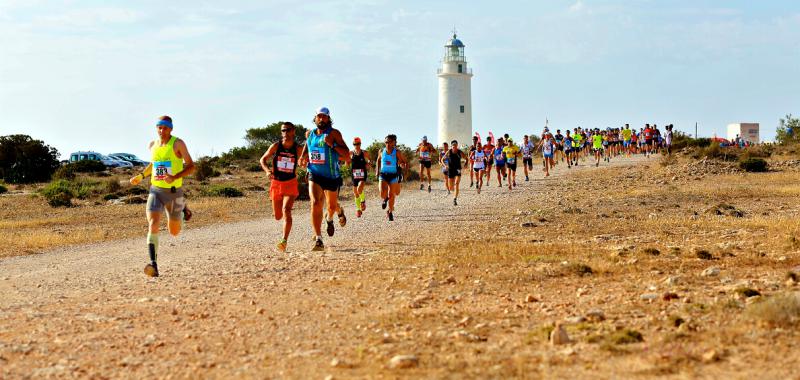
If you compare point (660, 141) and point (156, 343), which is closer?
point (156, 343)

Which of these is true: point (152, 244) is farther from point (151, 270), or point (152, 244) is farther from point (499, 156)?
point (499, 156)

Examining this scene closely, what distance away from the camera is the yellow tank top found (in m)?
12.2

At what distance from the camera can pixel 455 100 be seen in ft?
279

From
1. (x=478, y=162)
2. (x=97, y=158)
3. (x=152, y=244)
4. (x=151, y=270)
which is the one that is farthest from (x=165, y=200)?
(x=97, y=158)

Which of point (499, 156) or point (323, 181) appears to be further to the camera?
point (499, 156)

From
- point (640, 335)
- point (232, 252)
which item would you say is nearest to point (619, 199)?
point (232, 252)

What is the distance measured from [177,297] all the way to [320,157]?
14.6 ft

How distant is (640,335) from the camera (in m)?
7.19

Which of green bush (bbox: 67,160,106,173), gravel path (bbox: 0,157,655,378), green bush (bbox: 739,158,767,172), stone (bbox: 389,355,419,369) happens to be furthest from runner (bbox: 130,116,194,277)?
green bush (bbox: 67,160,106,173)

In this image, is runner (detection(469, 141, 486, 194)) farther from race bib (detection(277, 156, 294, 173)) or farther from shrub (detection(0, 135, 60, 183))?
shrub (detection(0, 135, 60, 183))

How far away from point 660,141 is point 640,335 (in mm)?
49770

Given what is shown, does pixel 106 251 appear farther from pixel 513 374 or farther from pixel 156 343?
pixel 513 374

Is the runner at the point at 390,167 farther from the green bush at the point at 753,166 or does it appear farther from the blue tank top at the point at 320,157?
the green bush at the point at 753,166

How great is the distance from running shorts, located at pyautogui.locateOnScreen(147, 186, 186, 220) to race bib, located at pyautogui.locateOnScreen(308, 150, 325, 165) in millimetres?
2330
